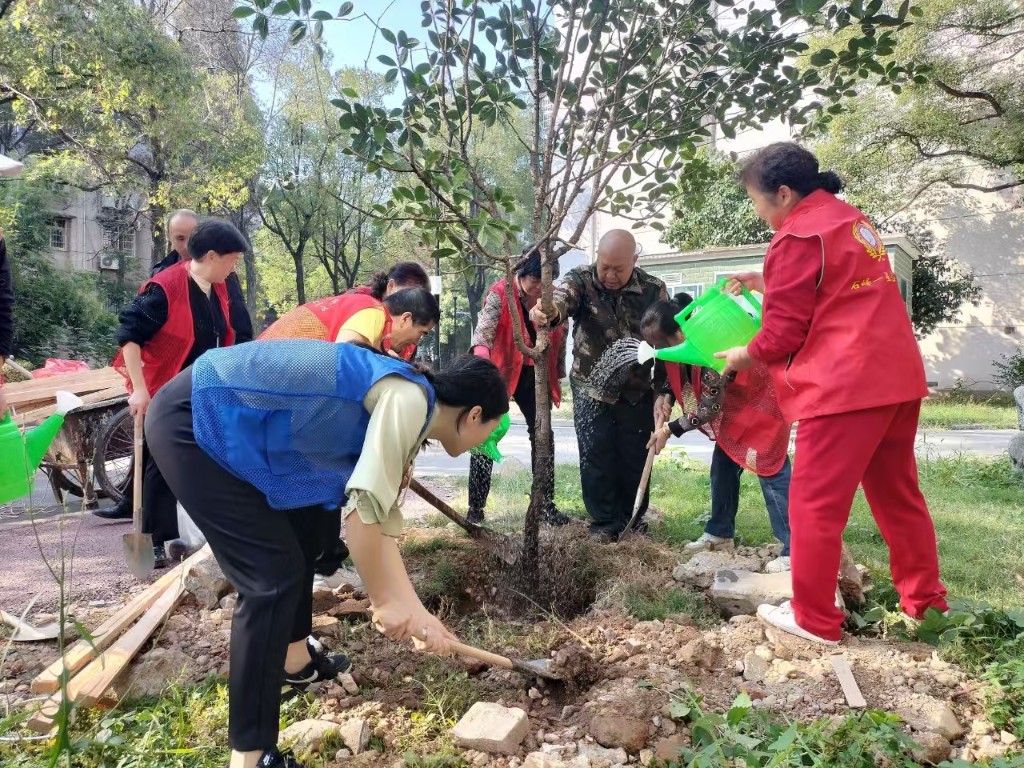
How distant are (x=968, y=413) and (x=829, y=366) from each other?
1363 centimetres

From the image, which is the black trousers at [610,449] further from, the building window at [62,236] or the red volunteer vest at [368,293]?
the building window at [62,236]

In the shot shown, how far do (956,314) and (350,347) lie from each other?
67.9 feet

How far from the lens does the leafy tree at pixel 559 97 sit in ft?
Result: 9.67

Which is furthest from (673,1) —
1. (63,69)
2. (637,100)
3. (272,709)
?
(63,69)

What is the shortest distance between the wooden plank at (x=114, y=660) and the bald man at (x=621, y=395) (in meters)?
2.39

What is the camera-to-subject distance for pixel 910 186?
703 inches

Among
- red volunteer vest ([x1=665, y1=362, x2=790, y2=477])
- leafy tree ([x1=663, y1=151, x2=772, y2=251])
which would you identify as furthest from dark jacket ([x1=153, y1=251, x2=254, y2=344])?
leafy tree ([x1=663, y1=151, x2=772, y2=251])

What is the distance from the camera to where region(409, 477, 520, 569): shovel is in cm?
370

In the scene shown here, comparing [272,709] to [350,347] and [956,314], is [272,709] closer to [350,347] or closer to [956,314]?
[350,347]

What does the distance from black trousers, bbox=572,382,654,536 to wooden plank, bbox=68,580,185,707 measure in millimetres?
2402

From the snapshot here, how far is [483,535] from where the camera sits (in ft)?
13.2

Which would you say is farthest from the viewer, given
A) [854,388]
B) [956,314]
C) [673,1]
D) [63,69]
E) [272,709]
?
[956,314]

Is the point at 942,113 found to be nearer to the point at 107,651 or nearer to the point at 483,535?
the point at 483,535

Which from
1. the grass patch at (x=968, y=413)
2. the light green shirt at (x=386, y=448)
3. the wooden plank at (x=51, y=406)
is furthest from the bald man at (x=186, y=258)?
the grass patch at (x=968, y=413)
